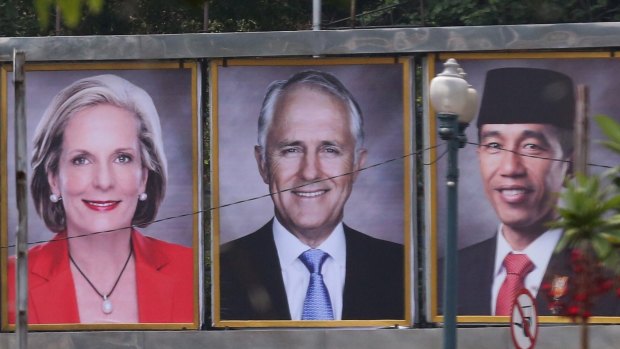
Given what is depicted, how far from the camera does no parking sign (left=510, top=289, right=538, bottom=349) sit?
1142 centimetres

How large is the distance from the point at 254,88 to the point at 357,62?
57.2 inches

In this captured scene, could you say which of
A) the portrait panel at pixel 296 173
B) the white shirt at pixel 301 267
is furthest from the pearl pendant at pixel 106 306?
the white shirt at pixel 301 267

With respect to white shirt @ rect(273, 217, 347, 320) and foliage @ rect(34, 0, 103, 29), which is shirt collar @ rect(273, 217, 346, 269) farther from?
foliage @ rect(34, 0, 103, 29)

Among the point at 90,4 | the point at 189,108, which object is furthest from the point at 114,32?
the point at 90,4

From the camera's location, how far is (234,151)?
15477 mm

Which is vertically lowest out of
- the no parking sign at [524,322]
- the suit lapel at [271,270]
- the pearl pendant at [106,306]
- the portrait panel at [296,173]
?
the no parking sign at [524,322]

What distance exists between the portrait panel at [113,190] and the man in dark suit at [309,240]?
812 millimetres

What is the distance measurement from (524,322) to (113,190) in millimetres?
6552

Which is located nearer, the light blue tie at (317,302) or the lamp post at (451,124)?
the lamp post at (451,124)

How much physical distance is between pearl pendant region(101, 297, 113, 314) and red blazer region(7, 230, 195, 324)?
38 centimetres

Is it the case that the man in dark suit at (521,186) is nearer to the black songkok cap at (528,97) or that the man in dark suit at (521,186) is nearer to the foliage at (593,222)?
the black songkok cap at (528,97)

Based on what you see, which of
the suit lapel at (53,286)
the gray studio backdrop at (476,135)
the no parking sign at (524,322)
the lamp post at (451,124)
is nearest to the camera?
the lamp post at (451,124)

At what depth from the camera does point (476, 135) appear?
15.4 meters

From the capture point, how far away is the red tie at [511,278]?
15344 mm
